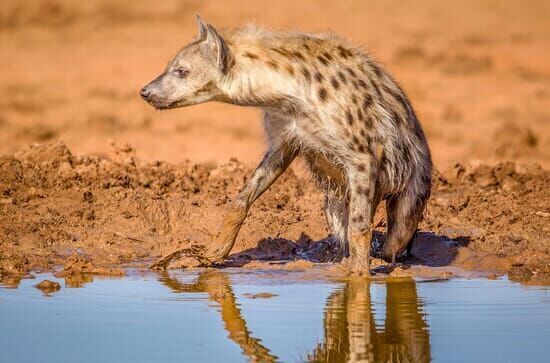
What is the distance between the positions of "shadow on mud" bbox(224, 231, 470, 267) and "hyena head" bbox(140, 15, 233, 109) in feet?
4.32

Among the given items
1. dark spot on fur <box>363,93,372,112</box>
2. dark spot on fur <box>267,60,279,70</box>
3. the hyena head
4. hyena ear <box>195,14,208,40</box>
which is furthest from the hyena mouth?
dark spot on fur <box>363,93,372,112</box>

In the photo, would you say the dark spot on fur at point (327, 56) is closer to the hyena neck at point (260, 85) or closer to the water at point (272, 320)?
the hyena neck at point (260, 85)

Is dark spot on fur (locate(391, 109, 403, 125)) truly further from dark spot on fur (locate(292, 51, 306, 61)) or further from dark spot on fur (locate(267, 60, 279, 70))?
dark spot on fur (locate(267, 60, 279, 70))

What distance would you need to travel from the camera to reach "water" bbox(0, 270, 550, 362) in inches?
195

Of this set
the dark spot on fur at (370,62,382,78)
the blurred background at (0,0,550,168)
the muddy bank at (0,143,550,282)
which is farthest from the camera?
the blurred background at (0,0,550,168)

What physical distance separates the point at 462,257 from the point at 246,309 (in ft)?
8.39

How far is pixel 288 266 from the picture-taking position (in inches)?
299

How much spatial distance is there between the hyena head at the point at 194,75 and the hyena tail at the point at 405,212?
1476 millimetres

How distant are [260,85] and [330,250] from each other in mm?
1695

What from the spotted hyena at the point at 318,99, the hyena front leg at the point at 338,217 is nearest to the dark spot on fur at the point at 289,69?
the spotted hyena at the point at 318,99

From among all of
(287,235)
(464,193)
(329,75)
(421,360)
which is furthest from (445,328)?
(464,193)

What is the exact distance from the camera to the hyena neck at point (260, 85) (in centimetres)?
704

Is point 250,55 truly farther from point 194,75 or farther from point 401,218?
point 401,218

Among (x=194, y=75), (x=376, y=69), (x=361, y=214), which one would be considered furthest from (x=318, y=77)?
(x=361, y=214)
